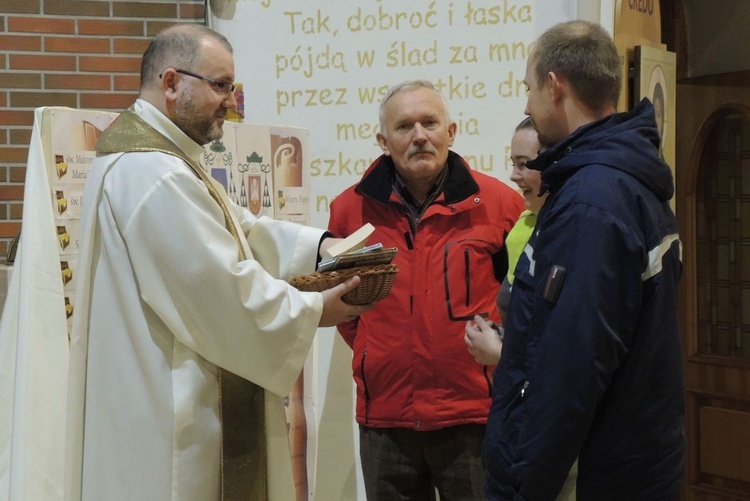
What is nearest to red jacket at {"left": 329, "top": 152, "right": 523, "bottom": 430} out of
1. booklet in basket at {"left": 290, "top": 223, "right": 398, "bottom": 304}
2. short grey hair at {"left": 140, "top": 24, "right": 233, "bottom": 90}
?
booklet in basket at {"left": 290, "top": 223, "right": 398, "bottom": 304}

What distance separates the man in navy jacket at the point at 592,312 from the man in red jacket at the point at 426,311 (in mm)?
919

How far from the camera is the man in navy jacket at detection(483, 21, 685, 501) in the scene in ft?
5.96

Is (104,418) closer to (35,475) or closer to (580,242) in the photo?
(35,475)

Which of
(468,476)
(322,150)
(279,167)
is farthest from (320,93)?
(468,476)

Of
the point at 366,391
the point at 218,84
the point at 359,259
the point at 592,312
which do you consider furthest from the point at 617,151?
the point at 366,391

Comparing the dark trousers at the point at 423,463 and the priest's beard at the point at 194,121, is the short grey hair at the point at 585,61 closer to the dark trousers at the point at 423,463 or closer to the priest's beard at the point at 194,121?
the priest's beard at the point at 194,121

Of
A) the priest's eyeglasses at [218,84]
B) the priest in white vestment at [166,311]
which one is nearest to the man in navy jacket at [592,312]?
the priest in white vestment at [166,311]

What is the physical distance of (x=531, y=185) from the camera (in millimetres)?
2746

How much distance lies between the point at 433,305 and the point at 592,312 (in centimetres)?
121

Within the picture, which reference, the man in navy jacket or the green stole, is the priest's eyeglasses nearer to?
the green stole

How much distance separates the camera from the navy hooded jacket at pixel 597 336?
1.81 meters

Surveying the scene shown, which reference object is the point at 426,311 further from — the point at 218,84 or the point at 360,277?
the point at 218,84

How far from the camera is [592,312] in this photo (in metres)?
1.80

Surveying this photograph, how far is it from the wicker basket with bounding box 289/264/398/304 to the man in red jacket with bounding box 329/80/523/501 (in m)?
0.54
